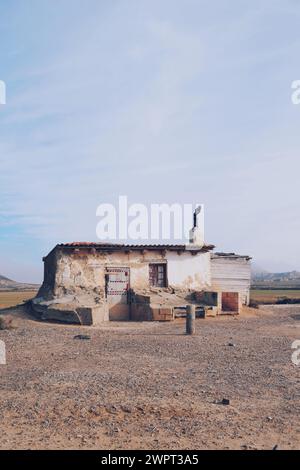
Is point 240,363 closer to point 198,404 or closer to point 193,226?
point 198,404

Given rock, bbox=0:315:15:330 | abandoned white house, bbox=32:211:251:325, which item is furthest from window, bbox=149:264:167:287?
rock, bbox=0:315:15:330

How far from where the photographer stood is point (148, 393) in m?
7.55

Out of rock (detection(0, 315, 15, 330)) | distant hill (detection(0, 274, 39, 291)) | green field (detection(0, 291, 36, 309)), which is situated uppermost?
rock (detection(0, 315, 15, 330))

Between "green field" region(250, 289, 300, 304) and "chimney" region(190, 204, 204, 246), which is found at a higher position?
"chimney" region(190, 204, 204, 246)

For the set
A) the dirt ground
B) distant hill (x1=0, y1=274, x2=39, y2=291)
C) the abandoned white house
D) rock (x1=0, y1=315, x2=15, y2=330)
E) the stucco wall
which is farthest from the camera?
distant hill (x1=0, y1=274, x2=39, y2=291)

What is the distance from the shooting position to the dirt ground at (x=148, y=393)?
5.66m

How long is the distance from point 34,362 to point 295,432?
21.0 feet

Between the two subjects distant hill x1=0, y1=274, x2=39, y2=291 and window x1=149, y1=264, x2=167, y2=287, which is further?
distant hill x1=0, y1=274, x2=39, y2=291

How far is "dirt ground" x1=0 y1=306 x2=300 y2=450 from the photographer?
566 centimetres

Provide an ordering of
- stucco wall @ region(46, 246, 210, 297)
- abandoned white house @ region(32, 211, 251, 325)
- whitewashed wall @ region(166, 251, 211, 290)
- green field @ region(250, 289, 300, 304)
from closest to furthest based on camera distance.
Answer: abandoned white house @ region(32, 211, 251, 325), stucco wall @ region(46, 246, 210, 297), whitewashed wall @ region(166, 251, 211, 290), green field @ region(250, 289, 300, 304)

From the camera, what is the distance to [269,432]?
Result: 5.82 m

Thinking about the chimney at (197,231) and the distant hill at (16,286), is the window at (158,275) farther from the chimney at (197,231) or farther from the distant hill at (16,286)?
the distant hill at (16,286)

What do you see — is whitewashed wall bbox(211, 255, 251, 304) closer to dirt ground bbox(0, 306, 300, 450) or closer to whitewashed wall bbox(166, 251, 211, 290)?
whitewashed wall bbox(166, 251, 211, 290)

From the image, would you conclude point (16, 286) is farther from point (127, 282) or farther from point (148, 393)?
point (148, 393)
